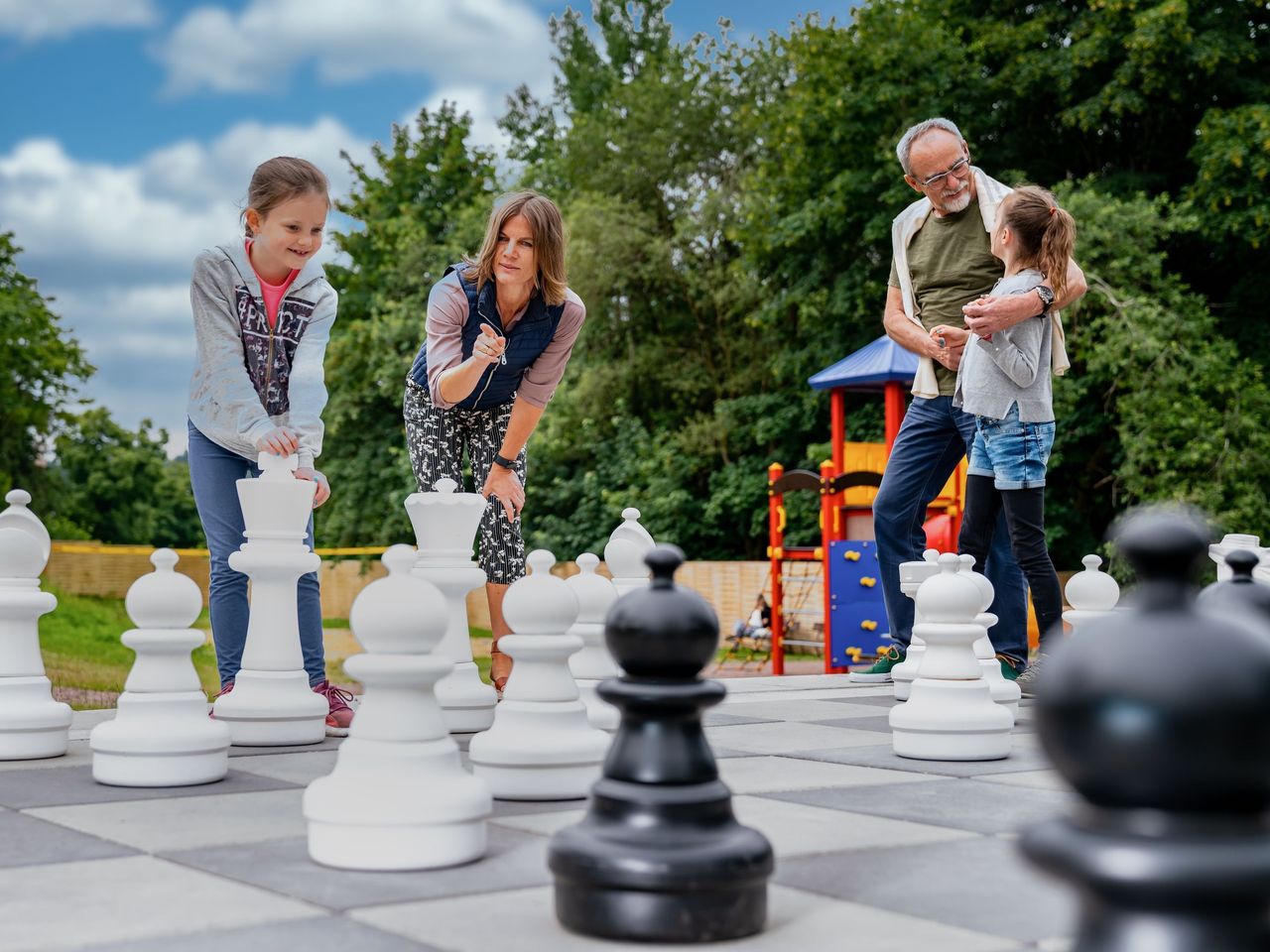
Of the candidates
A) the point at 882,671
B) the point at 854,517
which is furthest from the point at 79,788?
the point at 854,517

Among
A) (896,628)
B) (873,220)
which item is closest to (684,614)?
(896,628)

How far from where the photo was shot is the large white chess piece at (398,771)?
1776mm

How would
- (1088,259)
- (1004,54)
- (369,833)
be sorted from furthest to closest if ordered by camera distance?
(1004,54) < (1088,259) < (369,833)

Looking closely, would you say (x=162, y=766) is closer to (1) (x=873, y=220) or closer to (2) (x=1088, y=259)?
(2) (x=1088, y=259)

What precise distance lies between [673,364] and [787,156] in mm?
4551

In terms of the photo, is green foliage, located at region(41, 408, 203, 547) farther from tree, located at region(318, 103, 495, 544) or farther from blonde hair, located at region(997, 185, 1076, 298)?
blonde hair, located at region(997, 185, 1076, 298)

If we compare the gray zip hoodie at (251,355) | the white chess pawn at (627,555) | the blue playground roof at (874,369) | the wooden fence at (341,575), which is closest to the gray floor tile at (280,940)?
the white chess pawn at (627,555)

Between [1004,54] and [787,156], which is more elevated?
[1004,54]

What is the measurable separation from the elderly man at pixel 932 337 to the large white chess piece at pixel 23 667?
2708mm

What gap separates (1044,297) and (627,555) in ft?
5.51

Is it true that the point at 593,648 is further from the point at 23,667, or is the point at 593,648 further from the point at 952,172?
the point at 952,172

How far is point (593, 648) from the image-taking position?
3.00m

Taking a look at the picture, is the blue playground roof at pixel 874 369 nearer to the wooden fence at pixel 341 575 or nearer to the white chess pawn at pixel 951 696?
the wooden fence at pixel 341 575

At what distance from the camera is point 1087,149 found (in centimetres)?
1769
